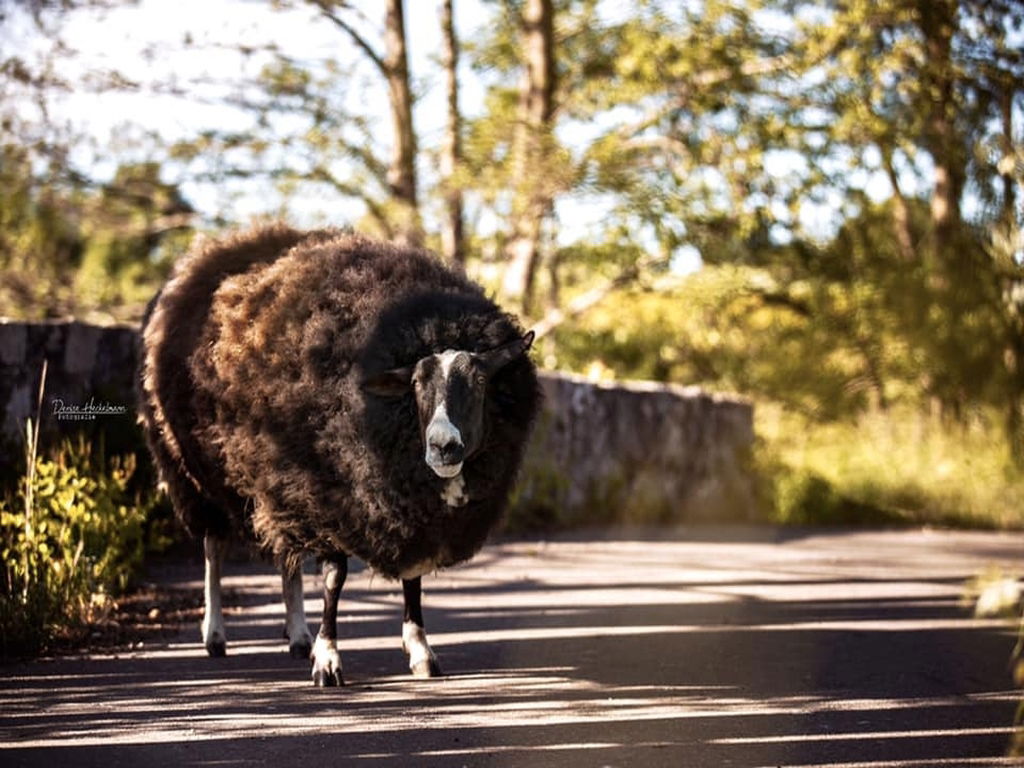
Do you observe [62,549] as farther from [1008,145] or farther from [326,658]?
[1008,145]

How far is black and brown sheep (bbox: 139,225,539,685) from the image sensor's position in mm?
6688

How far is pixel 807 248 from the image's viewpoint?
19.7 metres

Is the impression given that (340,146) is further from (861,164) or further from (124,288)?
(861,164)

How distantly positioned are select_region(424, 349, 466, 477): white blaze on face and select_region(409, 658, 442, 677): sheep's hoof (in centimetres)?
98

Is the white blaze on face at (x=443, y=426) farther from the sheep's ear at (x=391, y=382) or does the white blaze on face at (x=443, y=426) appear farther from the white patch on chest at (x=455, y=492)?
the sheep's ear at (x=391, y=382)

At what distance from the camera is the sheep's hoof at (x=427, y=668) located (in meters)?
6.91

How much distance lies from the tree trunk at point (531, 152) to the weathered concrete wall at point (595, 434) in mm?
3314

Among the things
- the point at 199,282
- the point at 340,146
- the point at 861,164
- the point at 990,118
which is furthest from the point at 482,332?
the point at 861,164

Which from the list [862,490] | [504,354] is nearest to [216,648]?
[504,354]

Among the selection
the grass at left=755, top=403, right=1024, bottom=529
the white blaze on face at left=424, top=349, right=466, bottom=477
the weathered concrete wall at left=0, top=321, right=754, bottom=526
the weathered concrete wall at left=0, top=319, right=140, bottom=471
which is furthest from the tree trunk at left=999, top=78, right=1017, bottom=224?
the grass at left=755, top=403, right=1024, bottom=529

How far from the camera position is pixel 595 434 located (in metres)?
16.8

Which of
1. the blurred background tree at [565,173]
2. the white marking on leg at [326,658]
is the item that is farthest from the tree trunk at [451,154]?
the white marking on leg at [326,658]

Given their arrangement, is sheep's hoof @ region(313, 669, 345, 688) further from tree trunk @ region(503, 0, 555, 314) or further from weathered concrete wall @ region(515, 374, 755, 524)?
tree trunk @ region(503, 0, 555, 314)

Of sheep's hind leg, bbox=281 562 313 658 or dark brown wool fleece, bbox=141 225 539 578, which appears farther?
sheep's hind leg, bbox=281 562 313 658
